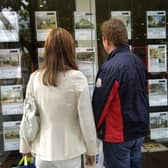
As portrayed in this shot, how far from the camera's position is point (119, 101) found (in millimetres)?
2738

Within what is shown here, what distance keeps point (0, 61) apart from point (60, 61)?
146 cm

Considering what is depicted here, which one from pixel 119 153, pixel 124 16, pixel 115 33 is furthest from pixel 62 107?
pixel 124 16

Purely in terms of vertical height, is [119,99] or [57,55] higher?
[57,55]

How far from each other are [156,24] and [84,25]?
0.84 m

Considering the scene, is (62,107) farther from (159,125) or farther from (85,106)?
(159,125)

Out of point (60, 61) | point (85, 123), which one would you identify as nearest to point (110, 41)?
point (60, 61)

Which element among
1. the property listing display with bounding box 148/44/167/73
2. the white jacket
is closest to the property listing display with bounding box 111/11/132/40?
the property listing display with bounding box 148/44/167/73

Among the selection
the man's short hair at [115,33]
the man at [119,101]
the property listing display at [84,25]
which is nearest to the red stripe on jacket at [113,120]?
the man at [119,101]

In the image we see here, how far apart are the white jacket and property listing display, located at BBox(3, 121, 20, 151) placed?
1407 millimetres

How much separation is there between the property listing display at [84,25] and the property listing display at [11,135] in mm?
1207

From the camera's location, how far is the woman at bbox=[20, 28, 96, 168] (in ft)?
8.12

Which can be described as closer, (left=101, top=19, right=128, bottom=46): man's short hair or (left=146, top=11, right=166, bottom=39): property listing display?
(left=101, top=19, right=128, bottom=46): man's short hair

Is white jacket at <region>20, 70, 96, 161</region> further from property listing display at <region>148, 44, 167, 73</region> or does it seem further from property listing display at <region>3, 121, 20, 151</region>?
property listing display at <region>148, 44, 167, 73</region>

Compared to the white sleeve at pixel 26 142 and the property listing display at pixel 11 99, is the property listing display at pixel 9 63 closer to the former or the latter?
the property listing display at pixel 11 99
